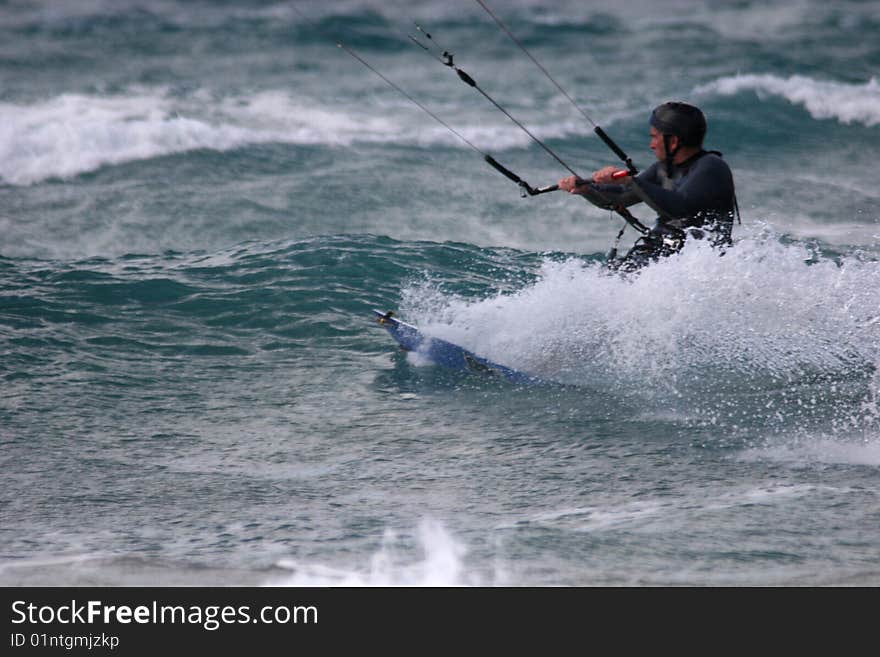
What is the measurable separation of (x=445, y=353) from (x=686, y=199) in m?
1.82

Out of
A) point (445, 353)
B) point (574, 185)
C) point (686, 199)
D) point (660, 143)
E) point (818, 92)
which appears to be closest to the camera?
point (686, 199)

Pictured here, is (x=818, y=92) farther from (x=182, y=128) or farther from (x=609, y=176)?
(x=609, y=176)

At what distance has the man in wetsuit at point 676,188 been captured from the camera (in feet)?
23.5

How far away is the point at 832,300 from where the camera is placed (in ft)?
24.3

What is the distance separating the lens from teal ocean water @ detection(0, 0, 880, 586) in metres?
4.81

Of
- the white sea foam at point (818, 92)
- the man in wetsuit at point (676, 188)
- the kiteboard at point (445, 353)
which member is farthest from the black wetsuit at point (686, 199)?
the white sea foam at point (818, 92)

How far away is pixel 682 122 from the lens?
23.9 feet

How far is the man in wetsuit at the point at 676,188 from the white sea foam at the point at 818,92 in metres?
12.5

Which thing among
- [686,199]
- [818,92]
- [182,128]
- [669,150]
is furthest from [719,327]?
[818,92]

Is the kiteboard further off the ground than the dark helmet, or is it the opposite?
the dark helmet

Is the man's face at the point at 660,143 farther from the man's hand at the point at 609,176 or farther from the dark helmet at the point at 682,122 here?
the man's hand at the point at 609,176

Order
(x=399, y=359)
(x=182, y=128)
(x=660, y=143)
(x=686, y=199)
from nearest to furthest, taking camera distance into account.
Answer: (x=686, y=199)
(x=660, y=143)
(x=399, y=359)
(x=182, y=128)

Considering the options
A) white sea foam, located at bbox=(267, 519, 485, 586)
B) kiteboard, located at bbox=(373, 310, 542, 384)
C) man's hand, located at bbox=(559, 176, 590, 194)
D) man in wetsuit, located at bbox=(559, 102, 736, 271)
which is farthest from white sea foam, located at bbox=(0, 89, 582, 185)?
white sea foam, located at bbox=(267, 519, 485, 586)

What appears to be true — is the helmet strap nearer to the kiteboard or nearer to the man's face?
the man's face
